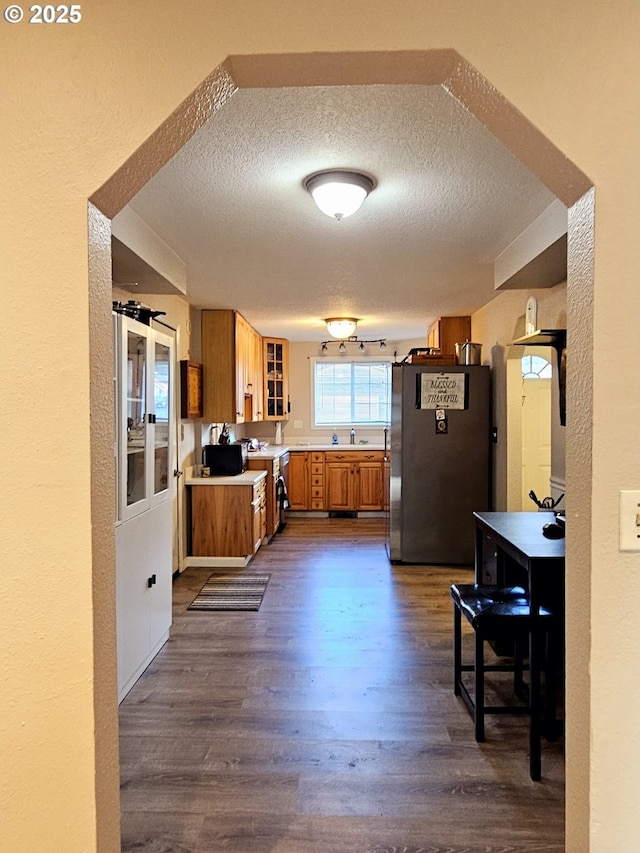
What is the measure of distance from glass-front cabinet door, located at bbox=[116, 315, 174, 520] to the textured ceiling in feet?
2.04

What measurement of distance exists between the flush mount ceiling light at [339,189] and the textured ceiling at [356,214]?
6 centimetres

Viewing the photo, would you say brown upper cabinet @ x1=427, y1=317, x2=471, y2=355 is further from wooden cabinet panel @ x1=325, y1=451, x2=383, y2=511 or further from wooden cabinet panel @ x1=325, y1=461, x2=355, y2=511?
wooden cabinet panel @ x1=325, y1=461, x2=355, y2=511

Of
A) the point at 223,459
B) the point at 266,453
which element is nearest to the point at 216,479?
the point at 223,459

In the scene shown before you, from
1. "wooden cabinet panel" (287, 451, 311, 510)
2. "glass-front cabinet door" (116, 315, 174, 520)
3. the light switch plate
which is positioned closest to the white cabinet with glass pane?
"glass-front cabinet door" (116, 315, 174, 520)

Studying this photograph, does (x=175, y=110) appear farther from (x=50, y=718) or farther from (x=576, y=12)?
(x=50, y=718)

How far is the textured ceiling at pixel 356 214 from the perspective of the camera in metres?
1.73

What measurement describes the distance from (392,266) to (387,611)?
2.42 meters

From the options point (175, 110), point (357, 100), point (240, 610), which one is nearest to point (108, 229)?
point (175, 110)

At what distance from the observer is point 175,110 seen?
100 cm

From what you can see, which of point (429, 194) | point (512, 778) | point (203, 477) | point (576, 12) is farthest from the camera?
point (203, 477)

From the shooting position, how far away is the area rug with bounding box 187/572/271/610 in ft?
12.0

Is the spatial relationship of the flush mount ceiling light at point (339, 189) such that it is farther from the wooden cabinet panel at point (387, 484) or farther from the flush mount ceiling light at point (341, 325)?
the wooden cabinet panel at point (387, 484)

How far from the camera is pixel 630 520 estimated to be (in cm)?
98

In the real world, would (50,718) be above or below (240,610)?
above
